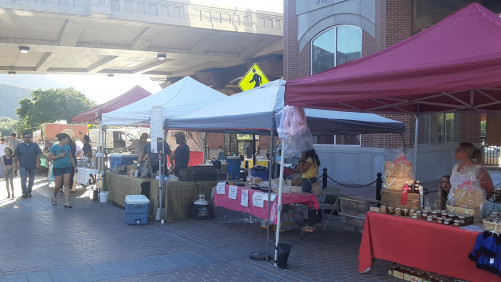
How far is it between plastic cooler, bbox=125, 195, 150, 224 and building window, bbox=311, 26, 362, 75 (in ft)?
29.0

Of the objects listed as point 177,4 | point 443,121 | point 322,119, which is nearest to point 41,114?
point 177,4

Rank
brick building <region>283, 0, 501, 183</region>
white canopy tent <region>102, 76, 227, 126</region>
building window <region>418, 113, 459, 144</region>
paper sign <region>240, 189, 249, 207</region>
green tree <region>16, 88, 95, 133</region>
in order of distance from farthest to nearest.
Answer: green tree <region>16, 88, 95, 133</region>
building window <region>418, 113, 459, 144</region>
brick building <region>283, 0, 501, 183</region>
white canopy tent <region>102, 76, 227, 126</region>
paper sign <region>240, 189, 249, 207</region>

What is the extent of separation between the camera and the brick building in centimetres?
1360

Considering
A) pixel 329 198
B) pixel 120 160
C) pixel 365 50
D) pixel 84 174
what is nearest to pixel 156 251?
pixel 329 198

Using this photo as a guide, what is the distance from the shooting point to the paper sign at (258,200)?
24.3 feet

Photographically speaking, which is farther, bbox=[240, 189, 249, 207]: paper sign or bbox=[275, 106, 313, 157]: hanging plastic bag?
bbox=[240, 189, 249, 207]: paper sign

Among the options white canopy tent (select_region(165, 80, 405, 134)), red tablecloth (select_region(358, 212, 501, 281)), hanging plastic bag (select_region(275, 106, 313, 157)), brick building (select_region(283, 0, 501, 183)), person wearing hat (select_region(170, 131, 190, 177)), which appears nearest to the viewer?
red tablecloth (select_region(358, 212, 501, 281))

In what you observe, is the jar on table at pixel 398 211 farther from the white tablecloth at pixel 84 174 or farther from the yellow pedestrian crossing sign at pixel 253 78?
the white tablecloth at pixel 84 174

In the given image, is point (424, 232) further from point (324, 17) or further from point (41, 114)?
point (41, 114)

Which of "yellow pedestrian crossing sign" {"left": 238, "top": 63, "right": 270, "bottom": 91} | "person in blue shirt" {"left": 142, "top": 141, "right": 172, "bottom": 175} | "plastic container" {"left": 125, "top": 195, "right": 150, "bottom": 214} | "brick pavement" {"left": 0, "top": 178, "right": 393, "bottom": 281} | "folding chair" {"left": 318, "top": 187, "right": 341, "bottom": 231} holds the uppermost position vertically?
"yellow pedestrian crossing sign" {"left": 238, "top": 63, "right": 270, "bottom": 91}

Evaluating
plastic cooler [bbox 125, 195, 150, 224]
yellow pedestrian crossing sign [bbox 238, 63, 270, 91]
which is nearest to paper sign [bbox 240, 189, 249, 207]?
plastic cooler [bbox 125, 195, 150, 224]

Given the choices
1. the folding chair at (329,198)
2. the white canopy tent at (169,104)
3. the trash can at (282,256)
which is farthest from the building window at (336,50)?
the trash can at (282,256)

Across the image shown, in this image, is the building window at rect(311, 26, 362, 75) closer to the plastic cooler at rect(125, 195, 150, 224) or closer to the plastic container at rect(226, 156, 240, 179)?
the plastic container at rect(226, 156, 240, 179)

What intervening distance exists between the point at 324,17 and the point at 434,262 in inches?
473
